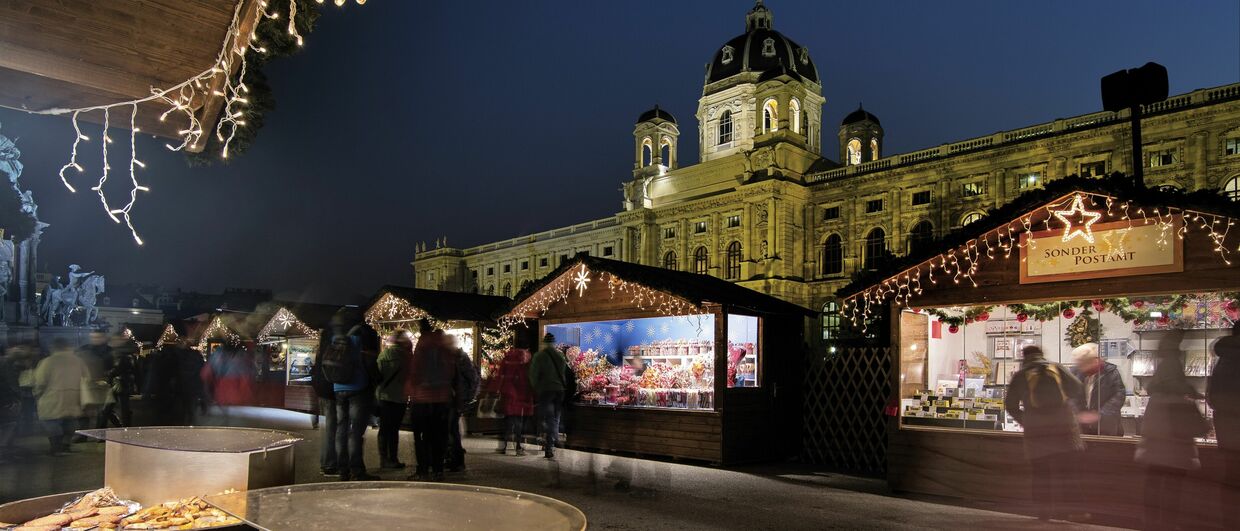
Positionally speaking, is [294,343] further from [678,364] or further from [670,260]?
[670,260]

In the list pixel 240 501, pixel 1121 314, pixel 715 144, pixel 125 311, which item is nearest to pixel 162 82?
pixel 240 501

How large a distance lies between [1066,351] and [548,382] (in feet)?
20.6

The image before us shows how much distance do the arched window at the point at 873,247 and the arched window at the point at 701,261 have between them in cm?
1137

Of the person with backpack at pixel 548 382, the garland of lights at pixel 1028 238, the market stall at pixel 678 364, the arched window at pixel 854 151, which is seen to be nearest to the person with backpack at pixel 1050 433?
the garland of lights at pixel 1028 238

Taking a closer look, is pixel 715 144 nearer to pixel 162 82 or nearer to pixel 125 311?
pixel 162 82

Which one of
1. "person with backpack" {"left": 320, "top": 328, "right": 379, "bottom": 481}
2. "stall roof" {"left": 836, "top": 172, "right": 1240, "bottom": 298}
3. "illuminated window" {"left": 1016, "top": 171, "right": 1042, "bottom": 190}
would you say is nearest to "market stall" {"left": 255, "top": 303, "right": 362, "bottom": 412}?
"person with backpack" {"left": 320, "top": 328, "right": 379, "bottom": 481}

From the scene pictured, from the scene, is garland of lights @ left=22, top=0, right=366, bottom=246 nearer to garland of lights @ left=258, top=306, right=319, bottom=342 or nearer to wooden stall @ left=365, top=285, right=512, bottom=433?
wooden stall @ left=365, top=285, right=512, bottom=433

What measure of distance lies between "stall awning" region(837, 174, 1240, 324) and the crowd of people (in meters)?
1.29

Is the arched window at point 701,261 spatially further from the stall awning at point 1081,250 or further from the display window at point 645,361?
the stall awning at point 1081,250

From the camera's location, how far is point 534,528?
2213 mm

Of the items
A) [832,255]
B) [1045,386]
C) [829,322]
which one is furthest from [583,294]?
[829,322]

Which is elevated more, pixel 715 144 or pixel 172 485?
pixel 715 144

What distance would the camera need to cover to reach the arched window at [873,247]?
1869 inches

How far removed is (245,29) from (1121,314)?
28.0ft
